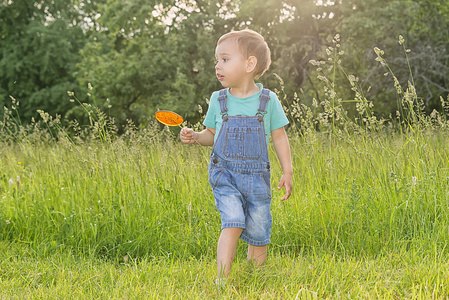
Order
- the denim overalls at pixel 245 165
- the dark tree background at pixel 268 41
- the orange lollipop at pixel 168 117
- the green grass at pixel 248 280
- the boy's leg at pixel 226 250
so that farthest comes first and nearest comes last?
1. the dark tree background at pixel 268 41
2. the orange lollipop at pixel 168 117
3. the denim overalls at pixel 245 165
4. the boy's leg at pixel 226 250
5. the green grass at pixel 248 280

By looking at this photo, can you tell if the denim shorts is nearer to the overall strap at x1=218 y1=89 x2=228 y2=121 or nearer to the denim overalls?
the denim overalls

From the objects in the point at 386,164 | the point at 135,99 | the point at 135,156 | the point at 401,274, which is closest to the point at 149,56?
the point at 135,99

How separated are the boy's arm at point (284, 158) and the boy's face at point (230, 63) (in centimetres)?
42

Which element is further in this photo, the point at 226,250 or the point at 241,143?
the point at 241,143

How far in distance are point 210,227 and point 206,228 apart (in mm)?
47

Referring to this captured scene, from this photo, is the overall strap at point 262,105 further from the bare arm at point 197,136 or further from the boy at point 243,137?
the bare arm at point 197,136

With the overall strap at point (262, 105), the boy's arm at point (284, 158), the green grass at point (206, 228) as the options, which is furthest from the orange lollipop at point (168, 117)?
the green grass at point (206, 228)

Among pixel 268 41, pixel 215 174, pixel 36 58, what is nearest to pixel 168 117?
pixel 215 174

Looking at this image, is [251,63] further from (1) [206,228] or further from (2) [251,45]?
(1) [206,228]

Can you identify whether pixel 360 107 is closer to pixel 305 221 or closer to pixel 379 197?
pixel 379 197

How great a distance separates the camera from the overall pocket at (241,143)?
2811 mm

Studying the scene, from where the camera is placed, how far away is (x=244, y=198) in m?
2.83

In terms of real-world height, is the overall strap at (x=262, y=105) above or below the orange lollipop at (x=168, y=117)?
above

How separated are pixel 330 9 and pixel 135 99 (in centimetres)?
776
